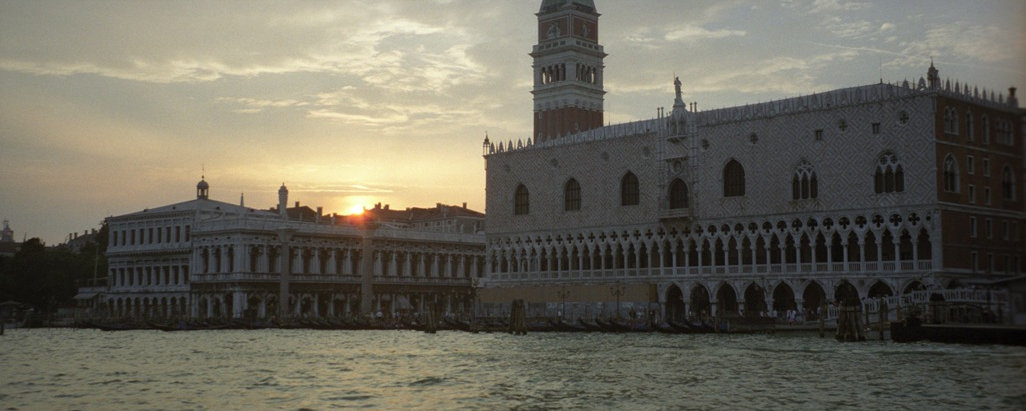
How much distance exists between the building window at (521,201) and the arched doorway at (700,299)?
14.4 metres

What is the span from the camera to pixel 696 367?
34.9 meters

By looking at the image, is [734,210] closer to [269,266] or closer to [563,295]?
[563,295]

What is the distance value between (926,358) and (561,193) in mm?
41200

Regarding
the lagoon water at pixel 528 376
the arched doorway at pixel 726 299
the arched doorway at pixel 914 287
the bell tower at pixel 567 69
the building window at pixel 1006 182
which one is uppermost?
the bell tower at pixel 567 69

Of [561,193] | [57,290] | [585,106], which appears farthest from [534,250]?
[57,290]

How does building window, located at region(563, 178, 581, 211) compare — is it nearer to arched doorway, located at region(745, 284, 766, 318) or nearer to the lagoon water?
arched doorway, located at region(745, 284, 766, 318)

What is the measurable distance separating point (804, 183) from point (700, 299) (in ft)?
34.0

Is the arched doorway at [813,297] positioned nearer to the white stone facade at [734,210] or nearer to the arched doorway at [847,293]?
the white stone facade at [734,210]

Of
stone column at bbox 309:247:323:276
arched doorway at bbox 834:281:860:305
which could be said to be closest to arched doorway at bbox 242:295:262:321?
stone column at bbox 309:247:323:276

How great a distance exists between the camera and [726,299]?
67312mm

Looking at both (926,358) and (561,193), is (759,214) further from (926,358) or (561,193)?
(926,358)

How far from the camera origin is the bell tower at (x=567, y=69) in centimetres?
8644

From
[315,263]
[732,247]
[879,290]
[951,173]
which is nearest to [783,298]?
[732,247]

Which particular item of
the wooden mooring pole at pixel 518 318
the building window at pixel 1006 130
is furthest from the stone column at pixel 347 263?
the building window at pixel 1006 130
